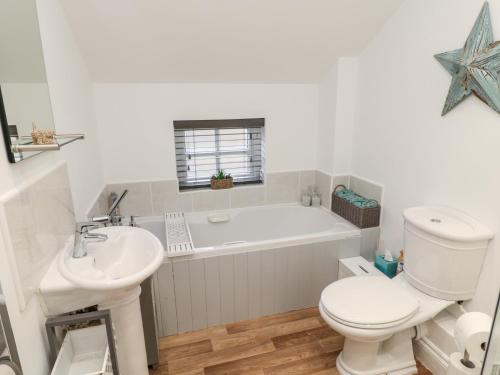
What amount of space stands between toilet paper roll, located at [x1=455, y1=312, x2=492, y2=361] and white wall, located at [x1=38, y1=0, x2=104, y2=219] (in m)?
1.82

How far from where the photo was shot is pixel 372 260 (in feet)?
8.55

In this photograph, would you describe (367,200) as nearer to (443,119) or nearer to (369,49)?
(443,119)

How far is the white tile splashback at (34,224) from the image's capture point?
1.03 m

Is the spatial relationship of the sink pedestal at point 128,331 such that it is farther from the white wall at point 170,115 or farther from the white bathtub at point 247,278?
the white wall at point 170,115

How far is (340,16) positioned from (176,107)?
1438 millimetres

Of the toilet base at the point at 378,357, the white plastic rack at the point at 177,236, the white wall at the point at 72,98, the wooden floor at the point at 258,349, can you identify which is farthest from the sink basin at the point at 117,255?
the toilet base at the point at 378,357

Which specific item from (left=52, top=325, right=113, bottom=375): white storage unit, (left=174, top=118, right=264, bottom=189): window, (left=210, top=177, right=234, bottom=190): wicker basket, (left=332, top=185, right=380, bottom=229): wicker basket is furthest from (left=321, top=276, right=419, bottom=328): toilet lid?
(left=174, top=118, right=264, bottom=189): window

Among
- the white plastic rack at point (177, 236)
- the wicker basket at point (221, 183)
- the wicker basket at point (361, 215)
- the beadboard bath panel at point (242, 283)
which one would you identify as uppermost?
the wicker basket at point (221, 183)

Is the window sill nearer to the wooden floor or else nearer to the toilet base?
the wooden floor

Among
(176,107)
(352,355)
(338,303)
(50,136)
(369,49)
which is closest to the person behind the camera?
(50,136)

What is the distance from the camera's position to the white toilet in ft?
5.38

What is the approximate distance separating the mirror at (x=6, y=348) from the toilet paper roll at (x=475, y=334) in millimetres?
1316

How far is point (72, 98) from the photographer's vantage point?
1.94 metres

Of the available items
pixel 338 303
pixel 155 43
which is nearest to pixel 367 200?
pixel 338 303
